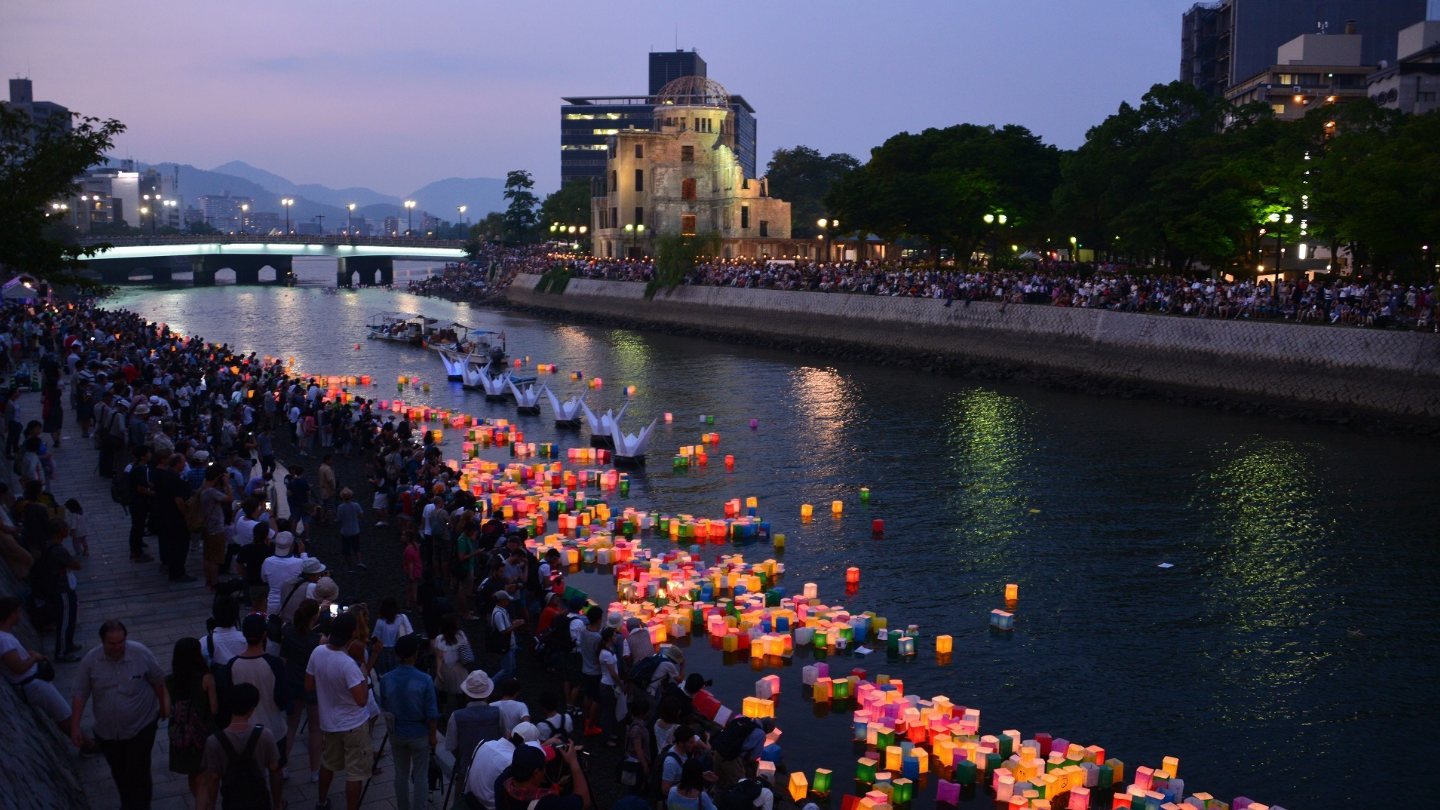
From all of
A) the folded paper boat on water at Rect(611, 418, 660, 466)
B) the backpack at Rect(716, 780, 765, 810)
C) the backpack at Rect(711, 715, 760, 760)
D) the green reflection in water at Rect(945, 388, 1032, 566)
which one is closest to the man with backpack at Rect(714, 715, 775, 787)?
the backpack at Rect(711, 715, 760, 760)

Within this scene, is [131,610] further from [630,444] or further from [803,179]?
[803,179]

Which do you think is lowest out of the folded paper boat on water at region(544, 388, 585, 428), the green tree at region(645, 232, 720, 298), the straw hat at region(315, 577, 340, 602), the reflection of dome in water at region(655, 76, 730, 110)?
the folded paper boat on water at region(544, 388, 585, 428)

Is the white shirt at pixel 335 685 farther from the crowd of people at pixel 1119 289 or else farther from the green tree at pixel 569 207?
the green tree at pixel 569 207

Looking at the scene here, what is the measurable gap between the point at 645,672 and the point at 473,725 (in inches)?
137

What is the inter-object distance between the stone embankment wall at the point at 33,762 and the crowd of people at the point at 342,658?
235 mm

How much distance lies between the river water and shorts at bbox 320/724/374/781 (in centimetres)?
676

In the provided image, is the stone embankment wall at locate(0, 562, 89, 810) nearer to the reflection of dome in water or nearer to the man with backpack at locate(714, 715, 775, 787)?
the man with backpack at locate(714, 715, 775, 787)

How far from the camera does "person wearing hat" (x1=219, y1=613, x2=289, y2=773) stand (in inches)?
355

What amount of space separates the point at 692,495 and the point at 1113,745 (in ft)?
51.4

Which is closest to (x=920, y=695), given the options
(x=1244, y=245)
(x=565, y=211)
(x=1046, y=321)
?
(x=1046, y=321)

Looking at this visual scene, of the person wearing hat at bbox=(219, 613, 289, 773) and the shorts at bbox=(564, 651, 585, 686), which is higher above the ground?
the person wearing hat at bbox=(219, 613, 289, 773)

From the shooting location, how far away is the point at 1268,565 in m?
23.3

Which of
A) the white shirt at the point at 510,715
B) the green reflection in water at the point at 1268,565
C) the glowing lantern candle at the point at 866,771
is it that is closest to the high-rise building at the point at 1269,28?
the green reflection in water at the point at 1268,565

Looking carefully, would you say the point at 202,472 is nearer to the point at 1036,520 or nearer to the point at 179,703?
the point at 179,703
